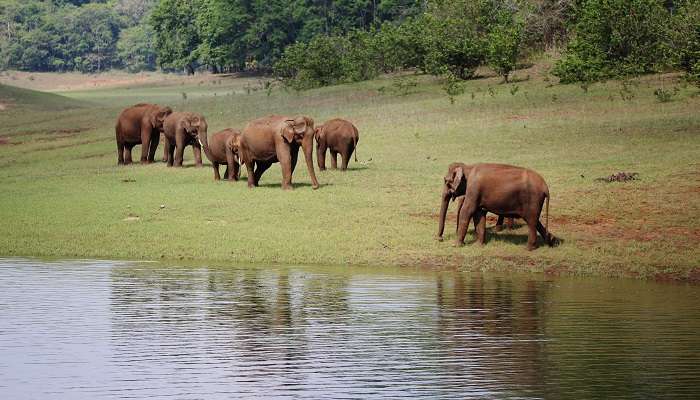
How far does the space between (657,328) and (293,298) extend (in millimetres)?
5545

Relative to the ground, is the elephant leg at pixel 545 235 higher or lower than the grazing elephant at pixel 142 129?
lower

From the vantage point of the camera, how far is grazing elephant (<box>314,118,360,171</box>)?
34.2 m

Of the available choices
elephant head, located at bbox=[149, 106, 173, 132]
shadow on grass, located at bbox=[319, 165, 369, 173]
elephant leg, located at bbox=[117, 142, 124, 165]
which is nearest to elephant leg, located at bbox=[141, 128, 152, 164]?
elephant head, located at bbox=[149, 106, 173, 132]

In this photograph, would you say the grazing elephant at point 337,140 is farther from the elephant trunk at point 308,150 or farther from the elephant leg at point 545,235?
the elephant leg at point 545,235

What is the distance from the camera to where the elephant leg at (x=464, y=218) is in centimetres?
2323

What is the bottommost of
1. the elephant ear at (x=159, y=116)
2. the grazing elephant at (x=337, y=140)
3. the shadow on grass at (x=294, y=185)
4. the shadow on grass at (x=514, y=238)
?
the shadow on grass at (x=514, y=238)

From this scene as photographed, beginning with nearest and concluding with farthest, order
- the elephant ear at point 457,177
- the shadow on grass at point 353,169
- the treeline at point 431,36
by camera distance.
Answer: the elephant ear at point 457,177
the shadow on grass at point 353,169
the treeline at point 431,36

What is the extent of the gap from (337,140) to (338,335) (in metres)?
18.8

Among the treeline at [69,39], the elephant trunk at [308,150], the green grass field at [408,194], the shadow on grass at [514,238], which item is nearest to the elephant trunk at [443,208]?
the green grass field at [408,194]

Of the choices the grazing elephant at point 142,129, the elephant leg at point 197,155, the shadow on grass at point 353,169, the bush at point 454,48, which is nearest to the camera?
the shadow on grass at point 353,169

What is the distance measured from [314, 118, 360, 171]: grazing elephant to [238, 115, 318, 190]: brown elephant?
143 inches

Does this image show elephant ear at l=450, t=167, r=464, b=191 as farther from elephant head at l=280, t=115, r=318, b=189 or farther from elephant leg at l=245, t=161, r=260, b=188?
elephant leg at l=245, t=161, r=260, b=188

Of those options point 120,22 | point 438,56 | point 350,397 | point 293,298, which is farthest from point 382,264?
point 120,22

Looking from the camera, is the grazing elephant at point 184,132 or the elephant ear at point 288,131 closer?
the elephant ear at point 288,131
